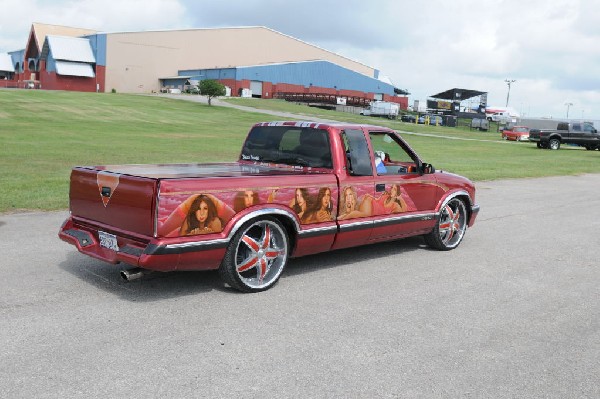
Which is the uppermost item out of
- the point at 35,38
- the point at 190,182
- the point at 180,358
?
the point at 35,38

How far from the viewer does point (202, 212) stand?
5086 mm

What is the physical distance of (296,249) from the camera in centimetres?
596

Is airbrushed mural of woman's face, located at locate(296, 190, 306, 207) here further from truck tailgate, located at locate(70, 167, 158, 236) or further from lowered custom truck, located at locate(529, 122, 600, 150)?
lowered custom truck, located at locate(529, 122, 600, 150)

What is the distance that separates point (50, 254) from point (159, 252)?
2414 millimetres

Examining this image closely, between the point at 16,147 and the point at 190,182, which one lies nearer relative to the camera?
the point at 190,182

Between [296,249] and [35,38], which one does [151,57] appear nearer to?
[35,38]

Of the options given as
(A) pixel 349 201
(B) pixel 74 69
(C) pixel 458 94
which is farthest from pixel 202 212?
(C) pixel 458 94

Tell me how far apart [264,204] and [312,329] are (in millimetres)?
1369

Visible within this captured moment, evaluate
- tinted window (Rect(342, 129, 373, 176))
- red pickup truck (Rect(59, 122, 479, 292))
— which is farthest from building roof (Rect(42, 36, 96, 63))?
tinted window (Rect(342, 129, 373, 176))

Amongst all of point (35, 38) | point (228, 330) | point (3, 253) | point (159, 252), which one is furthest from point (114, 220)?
point (35, 38)

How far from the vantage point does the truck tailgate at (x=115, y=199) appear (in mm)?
4965

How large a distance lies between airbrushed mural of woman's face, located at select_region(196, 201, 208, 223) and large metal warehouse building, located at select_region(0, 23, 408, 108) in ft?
244

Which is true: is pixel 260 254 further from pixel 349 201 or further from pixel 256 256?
pixel 349 201

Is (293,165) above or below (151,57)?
below
